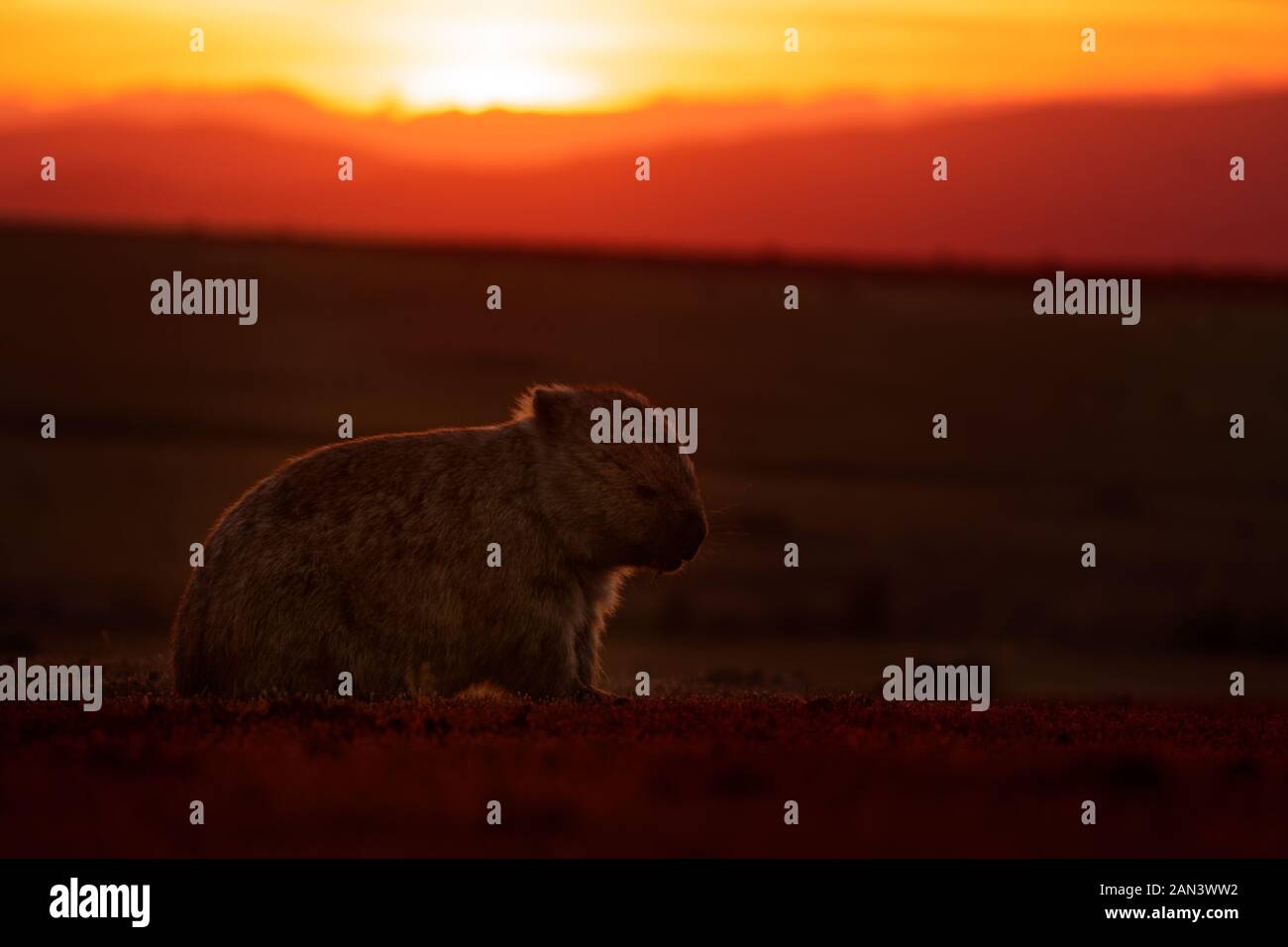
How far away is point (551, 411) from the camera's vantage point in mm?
15086

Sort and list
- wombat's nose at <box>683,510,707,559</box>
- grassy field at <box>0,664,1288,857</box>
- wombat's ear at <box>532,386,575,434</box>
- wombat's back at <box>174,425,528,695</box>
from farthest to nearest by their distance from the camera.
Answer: wombat's ear at <box>532,386,575,434</box> → wombat's nose at <box>683,510,707,559</box> → wombat's back at <box>174,425,528,695</box> → grassy field at <box>0,664,1288,857</box>

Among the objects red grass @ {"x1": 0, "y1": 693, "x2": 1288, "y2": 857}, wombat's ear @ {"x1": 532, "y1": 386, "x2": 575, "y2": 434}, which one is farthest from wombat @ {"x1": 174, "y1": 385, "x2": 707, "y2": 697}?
red grass @ {"x1": 0, "y1": 693, "x2": 1288, "y2": 857}

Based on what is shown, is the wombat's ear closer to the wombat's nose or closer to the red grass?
the wombat's nose

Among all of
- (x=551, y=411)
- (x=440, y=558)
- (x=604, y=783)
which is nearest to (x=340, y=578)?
(x=440, y=558)

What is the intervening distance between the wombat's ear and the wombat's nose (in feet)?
4.19

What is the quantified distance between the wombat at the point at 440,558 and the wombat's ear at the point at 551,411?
12 mm

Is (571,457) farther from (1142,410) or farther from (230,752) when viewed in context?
(1142,410)

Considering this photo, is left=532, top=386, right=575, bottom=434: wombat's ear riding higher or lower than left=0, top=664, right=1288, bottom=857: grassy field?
higher

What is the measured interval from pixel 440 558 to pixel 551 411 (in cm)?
174

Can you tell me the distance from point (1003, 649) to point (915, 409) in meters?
21.9

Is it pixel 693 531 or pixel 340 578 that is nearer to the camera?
pixel 340 578

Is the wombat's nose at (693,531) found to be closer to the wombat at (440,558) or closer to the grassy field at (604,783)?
the wombat at (440,558)

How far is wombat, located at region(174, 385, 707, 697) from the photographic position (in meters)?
13.6

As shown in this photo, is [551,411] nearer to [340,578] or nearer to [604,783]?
[340,578]
